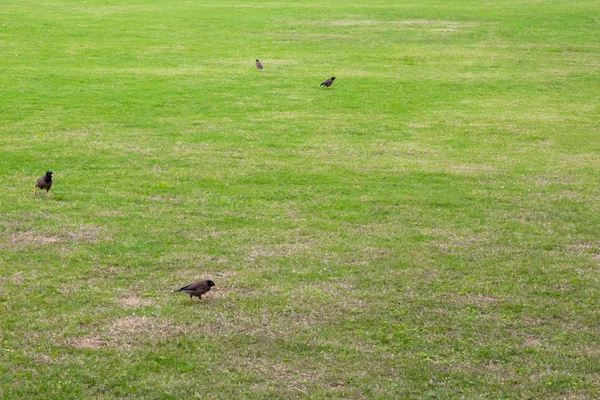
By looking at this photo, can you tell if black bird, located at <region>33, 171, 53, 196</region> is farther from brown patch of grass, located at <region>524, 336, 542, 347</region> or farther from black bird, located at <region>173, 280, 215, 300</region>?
brown patch of grass, located at <region>524, 336, 542, 347</region>

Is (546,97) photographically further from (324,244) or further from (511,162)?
(324,244)

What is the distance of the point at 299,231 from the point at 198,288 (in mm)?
3701

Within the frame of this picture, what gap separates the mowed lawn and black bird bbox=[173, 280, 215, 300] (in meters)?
0.22

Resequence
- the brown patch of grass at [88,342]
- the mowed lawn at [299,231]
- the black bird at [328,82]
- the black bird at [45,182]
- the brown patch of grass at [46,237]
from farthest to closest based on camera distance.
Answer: the black bird at [328,82], the black bird at [45,182], the brown patch of grass at [46,237], the brown patch of grass at [88,342], the mowed lawn at [299,231]

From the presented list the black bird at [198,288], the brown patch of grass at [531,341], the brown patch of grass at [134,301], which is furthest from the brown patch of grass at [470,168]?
the brown patch of grass at [134,301]

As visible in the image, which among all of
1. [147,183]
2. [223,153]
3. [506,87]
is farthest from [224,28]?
[147,183]

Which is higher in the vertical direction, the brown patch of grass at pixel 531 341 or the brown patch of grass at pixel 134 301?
the brown patch of grass at pixel 134 301

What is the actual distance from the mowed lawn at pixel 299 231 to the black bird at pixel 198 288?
22 centimetres

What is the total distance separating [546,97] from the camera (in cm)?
2862

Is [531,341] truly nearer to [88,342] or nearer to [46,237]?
[88,342]

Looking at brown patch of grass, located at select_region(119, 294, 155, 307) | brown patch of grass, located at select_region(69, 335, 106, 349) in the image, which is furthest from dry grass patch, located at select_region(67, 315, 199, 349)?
brown patch of grass, located at select_region(119, 294, 155, 307)

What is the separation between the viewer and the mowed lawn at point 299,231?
9609 millimetres

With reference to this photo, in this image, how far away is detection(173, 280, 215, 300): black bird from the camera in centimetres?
1110

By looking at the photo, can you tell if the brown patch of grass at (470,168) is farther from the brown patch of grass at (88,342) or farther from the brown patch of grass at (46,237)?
the brown patch of grass at (88,342)
